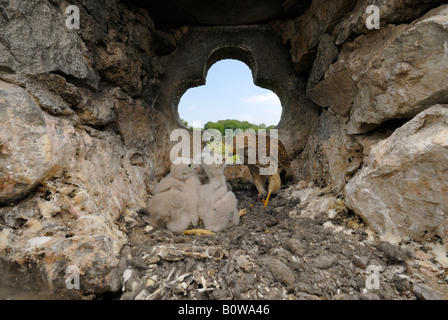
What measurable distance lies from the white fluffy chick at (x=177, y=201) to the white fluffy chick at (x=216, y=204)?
0.10 meters

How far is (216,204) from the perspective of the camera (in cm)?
250

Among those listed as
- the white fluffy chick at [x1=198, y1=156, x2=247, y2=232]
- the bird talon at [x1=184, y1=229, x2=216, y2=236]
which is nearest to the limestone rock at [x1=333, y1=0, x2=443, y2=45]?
the white fluffy chick at [x1=198, y1=156, x2=247, y2=232]

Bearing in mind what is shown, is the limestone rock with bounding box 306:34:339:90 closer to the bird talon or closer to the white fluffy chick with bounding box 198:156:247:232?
the white fluffy chick with bounding box 198:156:247:232

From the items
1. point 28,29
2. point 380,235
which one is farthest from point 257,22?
point 380,235

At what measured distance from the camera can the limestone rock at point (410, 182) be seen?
5.41ft

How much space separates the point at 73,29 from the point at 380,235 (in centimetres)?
332

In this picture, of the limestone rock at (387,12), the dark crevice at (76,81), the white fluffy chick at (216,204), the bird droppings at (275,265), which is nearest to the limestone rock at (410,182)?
the bird droppings at (275,265)

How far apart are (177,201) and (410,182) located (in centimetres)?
207

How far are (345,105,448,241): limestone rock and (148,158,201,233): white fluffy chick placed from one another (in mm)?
1690

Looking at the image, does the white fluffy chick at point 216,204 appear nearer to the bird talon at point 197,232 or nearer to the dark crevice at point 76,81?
the bird talon at point 197,232

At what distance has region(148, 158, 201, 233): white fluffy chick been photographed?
7.78 feet

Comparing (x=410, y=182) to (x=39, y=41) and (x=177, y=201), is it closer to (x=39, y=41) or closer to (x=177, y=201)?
(x=177, y=201)

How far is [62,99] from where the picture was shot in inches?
79.7

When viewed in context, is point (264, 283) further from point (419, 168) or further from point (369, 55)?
point (369, 55)
